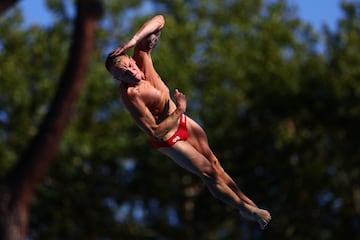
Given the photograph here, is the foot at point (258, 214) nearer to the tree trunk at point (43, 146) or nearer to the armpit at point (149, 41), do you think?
the armpit at point (149, 41)

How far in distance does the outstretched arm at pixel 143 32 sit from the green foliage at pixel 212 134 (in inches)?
1016

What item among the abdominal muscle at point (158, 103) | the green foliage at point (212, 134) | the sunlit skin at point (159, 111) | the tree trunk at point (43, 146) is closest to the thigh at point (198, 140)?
the sunlit skin at point (159, 111)

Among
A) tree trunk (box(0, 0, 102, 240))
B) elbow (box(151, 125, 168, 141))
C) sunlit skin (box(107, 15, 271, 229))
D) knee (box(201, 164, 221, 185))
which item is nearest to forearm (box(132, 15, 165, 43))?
sunlit skin (box(107, 15, 271, 229))

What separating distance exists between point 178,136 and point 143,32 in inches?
Answer: 40.3

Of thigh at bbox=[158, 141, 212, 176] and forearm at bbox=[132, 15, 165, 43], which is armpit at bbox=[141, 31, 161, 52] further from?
thigh at bbox=[158, 141, 212, 176]

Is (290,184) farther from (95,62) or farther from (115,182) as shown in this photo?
(95,62)

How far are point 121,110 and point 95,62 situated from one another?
2.81 metres

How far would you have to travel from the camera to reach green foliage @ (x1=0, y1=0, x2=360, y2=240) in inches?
1499

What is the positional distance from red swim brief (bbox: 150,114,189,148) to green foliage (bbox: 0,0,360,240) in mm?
25581

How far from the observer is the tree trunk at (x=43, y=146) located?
29438 millimetres

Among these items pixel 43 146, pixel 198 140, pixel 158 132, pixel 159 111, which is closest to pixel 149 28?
pixel 159 111

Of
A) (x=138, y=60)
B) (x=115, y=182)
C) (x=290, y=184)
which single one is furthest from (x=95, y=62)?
(x=138, y=60)

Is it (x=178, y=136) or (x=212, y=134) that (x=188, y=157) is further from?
(x=212, y=134)

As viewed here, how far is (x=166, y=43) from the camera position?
42.4 meters
